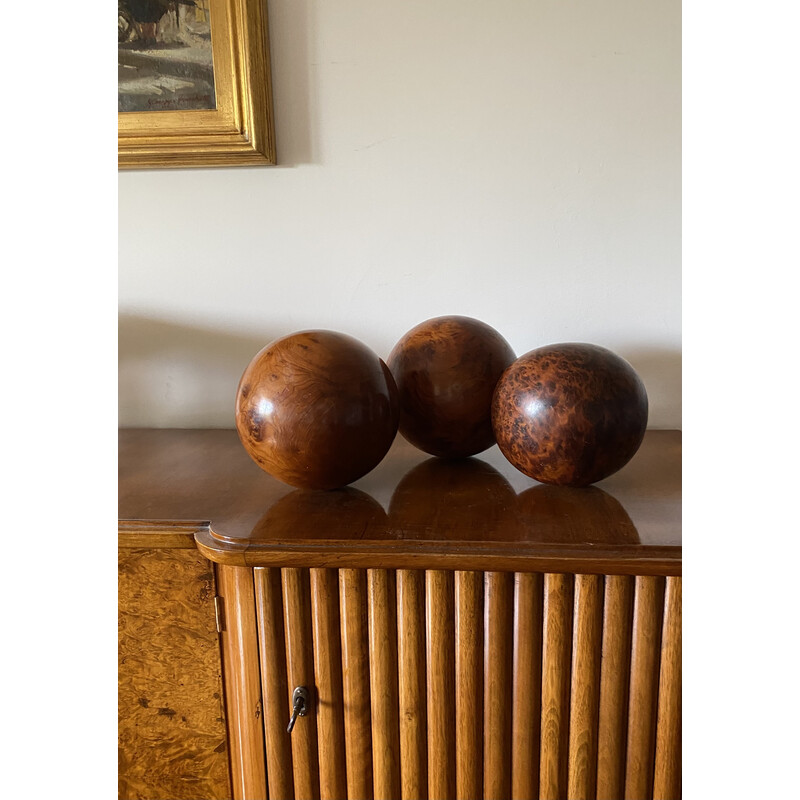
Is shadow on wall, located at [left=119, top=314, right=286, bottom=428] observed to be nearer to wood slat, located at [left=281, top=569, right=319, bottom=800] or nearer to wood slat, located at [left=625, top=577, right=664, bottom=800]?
wood slat, located at [left=281, top=569, right=319, bottom=800]

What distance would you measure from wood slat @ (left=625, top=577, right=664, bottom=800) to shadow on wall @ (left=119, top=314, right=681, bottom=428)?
0.67 meters

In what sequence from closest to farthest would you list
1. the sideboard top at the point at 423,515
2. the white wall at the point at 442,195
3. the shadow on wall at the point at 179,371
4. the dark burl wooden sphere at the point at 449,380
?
the sideboard top at the point at 423,515, the dark burl wooden sphere at the point at 449,380, the white wall at the point at 442,195, the shadow on wall at the point at 179,371

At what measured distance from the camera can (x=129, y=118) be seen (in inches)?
38.2

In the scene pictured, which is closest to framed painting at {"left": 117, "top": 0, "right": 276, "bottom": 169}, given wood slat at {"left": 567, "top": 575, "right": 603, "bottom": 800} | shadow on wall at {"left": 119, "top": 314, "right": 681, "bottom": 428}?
shadow on wall at {"left": 119, "top": 314, "right": 681, "bottom": 428}

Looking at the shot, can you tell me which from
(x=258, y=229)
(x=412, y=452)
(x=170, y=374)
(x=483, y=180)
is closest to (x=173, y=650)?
(x=412, y=452)

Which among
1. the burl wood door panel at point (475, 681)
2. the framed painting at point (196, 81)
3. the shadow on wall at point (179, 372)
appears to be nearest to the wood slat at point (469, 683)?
the burl wood door panel at point (475, 681)

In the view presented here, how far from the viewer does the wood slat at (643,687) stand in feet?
1.98

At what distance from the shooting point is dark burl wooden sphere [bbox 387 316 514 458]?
77cm

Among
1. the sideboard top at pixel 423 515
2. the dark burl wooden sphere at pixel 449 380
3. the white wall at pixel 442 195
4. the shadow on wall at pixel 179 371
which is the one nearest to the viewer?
the sideboard top at pixel 423 515

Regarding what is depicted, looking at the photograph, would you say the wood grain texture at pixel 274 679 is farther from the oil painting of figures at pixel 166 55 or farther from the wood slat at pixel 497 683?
the oil painting of figures at pixel 166 55

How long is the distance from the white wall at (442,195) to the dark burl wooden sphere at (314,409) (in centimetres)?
34

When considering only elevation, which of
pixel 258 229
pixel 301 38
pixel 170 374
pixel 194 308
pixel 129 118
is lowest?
pixel 170 374
